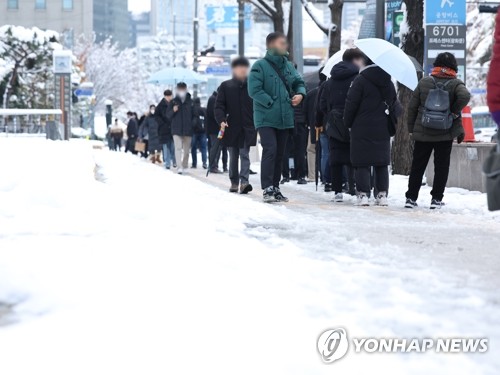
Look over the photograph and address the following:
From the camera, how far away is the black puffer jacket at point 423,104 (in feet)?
34.9

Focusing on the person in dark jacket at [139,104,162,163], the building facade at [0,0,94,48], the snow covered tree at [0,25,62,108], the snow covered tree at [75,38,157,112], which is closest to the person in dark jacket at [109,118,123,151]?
the snow covered tree at [0,25,62,108]

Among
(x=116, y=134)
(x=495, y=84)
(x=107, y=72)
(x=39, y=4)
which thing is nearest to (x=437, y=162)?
(x=495, y=84)

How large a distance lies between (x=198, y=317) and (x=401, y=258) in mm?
2417

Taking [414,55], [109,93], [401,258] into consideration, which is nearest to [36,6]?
[109,93]

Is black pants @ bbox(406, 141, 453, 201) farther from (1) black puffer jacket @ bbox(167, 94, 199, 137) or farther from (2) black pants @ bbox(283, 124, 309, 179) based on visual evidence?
(1) black puffer jacket @ bbox(167, 94, 199, 137)

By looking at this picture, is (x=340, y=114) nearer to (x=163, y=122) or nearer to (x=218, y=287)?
(x=218, y=287)

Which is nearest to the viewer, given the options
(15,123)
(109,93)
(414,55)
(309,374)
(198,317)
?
(309,374)

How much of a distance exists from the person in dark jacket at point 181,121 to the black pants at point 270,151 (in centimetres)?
914

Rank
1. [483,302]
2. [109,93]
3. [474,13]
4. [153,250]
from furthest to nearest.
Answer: [109,93]
[474,13]
[153,250]
[483,302]

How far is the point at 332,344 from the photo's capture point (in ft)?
12.3

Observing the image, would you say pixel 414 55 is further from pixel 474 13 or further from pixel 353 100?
pixel 474 13

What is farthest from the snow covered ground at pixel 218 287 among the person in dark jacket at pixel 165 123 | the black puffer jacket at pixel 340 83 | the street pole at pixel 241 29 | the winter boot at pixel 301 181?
the street pole at pixel 241 29

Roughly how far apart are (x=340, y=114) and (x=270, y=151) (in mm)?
995

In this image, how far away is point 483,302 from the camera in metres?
4.80
